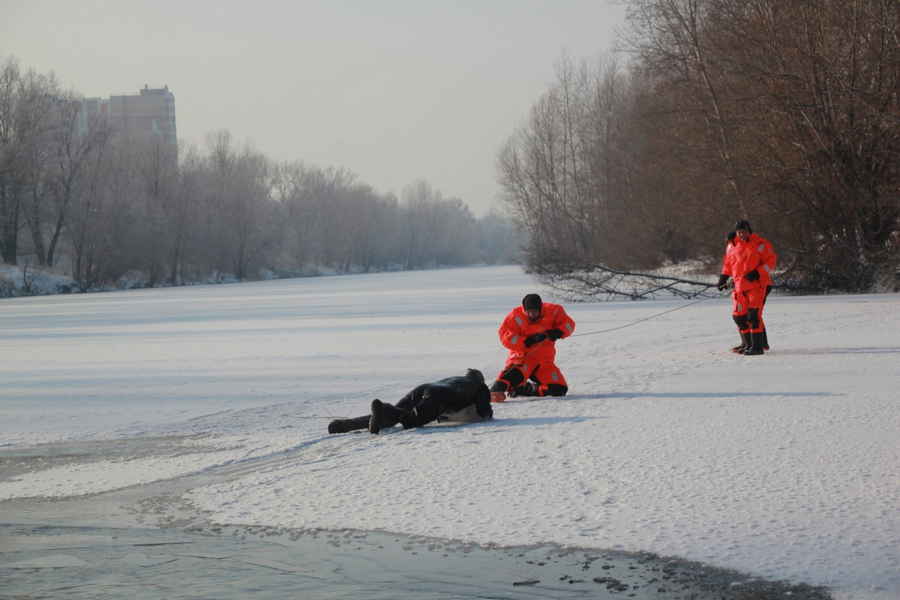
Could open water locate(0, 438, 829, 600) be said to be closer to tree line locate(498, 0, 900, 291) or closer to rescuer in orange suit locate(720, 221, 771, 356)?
rescuer in orange suit locate(720, 221, 771, 356)

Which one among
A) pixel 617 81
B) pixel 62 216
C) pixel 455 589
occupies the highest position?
pixel 617 81

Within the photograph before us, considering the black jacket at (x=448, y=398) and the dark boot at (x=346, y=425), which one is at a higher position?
the black jacket at (x=448, y=398)

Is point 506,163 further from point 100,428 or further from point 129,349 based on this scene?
point 100,428

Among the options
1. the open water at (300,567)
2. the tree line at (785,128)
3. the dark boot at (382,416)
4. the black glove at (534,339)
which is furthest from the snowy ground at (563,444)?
the tree line at (785,128)

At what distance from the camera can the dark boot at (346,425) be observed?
27.5ft

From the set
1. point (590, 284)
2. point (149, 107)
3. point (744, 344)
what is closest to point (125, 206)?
point (590, 284)

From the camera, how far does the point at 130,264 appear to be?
A: 69625 mm

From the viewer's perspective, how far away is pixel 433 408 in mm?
8570

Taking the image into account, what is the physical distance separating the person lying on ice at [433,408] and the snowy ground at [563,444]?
5.4 inches

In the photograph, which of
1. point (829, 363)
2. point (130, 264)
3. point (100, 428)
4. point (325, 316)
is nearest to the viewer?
point (100, 428)

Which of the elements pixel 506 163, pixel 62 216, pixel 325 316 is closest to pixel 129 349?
pixel 325 316

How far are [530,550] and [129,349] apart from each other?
14.2m

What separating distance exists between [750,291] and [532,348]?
14.1ft

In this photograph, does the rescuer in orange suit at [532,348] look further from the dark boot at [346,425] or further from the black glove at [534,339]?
the dark boot at [346,425]
